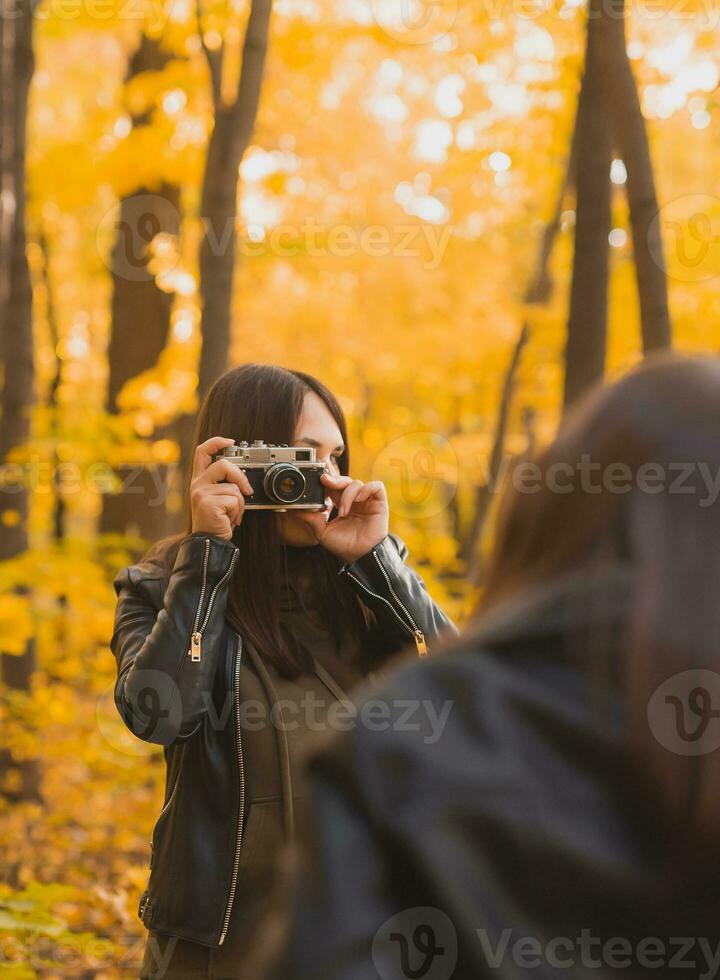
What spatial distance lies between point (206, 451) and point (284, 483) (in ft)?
0.68

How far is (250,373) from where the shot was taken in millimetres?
2703

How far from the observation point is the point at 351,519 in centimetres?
268

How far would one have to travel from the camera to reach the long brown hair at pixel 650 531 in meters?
0.76

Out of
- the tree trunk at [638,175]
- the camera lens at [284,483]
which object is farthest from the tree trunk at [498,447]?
the camera lens at [284,483]

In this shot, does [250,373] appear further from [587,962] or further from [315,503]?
[587,962]

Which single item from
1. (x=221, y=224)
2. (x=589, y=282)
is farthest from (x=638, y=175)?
(x=221, y=224)

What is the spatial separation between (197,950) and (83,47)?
1379 centimetres

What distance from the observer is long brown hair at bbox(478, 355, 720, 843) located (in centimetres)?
76

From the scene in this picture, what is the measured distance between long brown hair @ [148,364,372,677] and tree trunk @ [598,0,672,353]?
7.19 feet

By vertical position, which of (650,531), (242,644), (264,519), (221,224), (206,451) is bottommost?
(242,644)

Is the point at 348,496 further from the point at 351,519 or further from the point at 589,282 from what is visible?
the point at 589,282

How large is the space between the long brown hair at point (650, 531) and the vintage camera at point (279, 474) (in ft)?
5.42

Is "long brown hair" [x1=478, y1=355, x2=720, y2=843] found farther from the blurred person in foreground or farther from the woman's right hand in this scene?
the woman's right hand

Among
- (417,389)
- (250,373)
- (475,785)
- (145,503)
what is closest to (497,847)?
(475,785)
